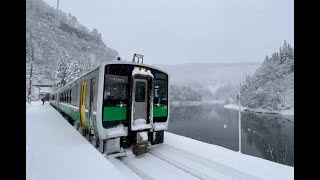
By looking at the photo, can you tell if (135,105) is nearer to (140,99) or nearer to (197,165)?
(140,99)

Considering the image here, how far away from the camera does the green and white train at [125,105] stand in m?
7.65

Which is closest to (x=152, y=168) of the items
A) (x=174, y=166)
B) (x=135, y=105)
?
(x=174, y=166)

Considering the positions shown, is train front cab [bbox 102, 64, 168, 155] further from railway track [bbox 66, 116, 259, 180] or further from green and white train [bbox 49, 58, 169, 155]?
railway track [bbox 66, 116, 259, 180]

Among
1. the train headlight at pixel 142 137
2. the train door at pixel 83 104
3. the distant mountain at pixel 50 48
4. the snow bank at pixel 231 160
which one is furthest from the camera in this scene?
the distant mountain at pixel 50 48

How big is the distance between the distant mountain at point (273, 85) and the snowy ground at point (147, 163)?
68745 mm

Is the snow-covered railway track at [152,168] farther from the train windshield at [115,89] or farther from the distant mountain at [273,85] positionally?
the distant mountain at [273,85]

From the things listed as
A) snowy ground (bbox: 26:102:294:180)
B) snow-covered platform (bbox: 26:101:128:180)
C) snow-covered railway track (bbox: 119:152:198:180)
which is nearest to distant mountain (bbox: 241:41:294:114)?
snowy ground (bbox: 26:102:294:180)

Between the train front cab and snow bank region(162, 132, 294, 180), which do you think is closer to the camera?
snow bank region(162, 132, 294, 180)

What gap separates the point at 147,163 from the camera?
24.0 feet

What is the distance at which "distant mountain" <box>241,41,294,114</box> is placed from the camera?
70875 millimetres

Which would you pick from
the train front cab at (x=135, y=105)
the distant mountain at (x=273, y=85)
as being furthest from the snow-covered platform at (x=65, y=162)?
the distant mountain at (x=273, y=85)

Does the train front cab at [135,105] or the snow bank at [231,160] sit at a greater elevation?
the train front cab at [135,105]
